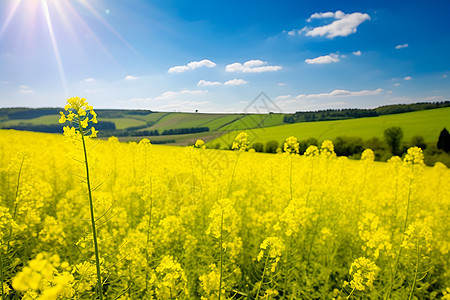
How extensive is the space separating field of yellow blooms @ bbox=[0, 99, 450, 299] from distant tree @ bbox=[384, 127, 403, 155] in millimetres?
25428

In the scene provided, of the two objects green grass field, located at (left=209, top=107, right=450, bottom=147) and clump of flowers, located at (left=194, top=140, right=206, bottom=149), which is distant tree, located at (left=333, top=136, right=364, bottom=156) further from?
clump of flowers, located at (left=194, top=140, right=206, bottom=149)

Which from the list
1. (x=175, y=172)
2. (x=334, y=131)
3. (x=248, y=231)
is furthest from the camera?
(x=334, y=131)

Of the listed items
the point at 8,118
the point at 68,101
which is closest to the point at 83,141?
the point at 68,101

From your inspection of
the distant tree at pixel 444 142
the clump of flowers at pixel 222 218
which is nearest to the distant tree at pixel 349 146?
the distant tree at pixel 444 142

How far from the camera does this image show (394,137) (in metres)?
33.2

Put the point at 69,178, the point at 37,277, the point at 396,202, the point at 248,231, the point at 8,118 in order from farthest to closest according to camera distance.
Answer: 1. the point at 8,118
2. the point at 69,178
3. the point at 396,202
4. the point at 248,231
5. the point at 37,277

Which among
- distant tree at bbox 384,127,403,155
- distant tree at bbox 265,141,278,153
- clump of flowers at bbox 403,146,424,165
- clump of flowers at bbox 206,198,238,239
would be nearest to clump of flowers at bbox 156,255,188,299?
clump of flowers at bbox 206,198,238,239

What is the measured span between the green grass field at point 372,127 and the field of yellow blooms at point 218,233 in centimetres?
2220

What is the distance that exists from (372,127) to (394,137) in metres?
5.75

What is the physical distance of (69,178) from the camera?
928 centimetres

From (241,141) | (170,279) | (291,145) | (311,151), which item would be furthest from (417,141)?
(170,279)

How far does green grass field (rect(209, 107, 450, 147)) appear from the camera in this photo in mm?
34041

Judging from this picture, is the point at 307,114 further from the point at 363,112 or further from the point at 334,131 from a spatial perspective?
the point at 363,112

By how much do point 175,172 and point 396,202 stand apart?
8.00 metres
